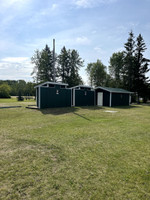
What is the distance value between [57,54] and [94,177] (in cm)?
3207

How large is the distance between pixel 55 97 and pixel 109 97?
730 cm

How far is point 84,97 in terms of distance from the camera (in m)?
16.2

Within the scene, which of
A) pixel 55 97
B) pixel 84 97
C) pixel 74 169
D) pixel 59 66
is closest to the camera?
pixel 74 169

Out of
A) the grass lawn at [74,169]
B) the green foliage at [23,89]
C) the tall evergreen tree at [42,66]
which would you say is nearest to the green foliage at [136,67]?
the tall evergreen tree at [42,66]

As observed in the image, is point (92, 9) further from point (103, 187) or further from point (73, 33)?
point (103, 187)

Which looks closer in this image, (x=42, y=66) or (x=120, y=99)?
(x=120, y=99)

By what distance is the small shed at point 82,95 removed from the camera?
1521 cm

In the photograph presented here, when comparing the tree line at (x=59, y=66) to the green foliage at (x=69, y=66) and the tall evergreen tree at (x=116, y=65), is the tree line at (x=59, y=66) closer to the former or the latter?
the green foliage at (x=69, y=66)

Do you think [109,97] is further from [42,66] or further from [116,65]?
[116,65]

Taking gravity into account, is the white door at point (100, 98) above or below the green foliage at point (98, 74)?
below

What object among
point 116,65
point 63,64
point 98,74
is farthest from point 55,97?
point 98,74

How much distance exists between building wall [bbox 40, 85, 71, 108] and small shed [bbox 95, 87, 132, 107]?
4.90 meters

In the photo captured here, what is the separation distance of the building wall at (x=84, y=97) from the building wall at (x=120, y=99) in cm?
297

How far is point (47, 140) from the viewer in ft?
12.3
